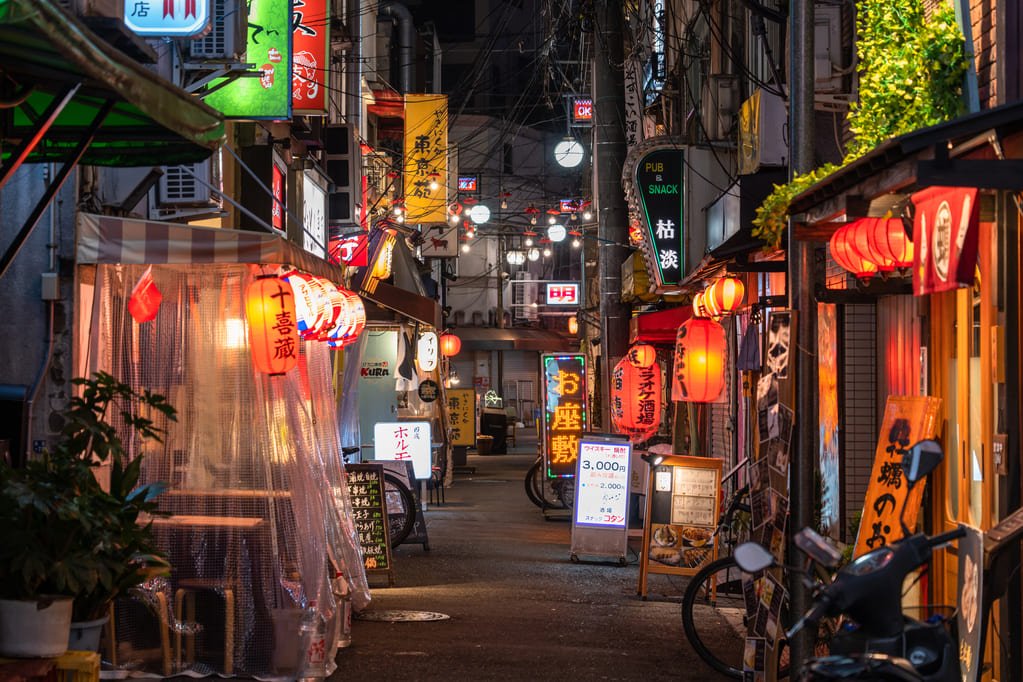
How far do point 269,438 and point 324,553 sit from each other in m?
1.26

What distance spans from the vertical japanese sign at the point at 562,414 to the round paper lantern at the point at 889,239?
14.8 m

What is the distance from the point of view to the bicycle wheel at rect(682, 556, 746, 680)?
9.96 meters

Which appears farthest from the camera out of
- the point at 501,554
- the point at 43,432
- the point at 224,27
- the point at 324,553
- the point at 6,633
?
the point at 501,554

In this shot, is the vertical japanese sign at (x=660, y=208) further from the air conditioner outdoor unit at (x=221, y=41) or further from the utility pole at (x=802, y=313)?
the utility pole at (x=802, y=313)

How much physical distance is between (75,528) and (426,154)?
879 inches

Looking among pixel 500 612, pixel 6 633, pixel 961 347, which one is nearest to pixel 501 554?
pixel 500 612

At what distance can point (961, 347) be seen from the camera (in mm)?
7875

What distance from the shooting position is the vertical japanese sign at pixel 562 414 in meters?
22.4

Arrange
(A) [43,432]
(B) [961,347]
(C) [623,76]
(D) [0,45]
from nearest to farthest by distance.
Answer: (D) [0,45] → (B) [961,347] → (A) [43,432] → (C) [623,76]

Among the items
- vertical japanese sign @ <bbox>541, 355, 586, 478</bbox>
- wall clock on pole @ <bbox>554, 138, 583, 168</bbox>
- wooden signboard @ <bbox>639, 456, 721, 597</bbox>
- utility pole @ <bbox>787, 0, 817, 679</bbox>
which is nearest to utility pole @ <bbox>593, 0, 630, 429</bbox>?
vertical japanese sign @ <bbox>541, 355, 586, 478</bbox>

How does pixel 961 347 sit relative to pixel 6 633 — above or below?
above

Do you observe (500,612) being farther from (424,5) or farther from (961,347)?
(424,5)

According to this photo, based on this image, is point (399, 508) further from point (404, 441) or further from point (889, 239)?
point (889, 239)

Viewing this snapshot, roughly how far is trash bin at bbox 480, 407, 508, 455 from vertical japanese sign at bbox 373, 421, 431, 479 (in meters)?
22.0
